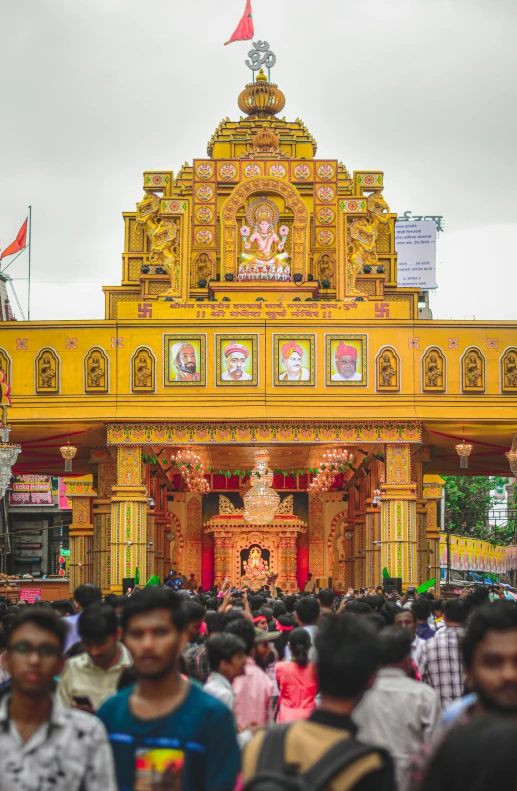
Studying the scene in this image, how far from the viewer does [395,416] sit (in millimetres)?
32594

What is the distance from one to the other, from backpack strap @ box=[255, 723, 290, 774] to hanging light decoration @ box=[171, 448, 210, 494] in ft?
97.4

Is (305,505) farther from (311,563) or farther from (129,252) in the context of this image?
(129,252)

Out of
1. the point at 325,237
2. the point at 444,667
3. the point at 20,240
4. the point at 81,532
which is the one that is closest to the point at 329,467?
the point at 325,237

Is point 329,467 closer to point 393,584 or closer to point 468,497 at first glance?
point 393,584

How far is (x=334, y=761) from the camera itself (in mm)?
4934

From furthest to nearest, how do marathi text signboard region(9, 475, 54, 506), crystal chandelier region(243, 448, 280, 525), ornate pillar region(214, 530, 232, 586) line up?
1. marathi text signboard region(9, 475, 54, 506)
2. ornate pillar region(214, 530, 232, 586)
3. crystal chandelier region(243, 448, 280, 525)

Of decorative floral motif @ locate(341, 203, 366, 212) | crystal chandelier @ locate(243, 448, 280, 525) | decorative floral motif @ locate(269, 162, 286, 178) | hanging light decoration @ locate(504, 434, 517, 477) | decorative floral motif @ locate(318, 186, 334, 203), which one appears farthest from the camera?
decorative floral motif @ locate(318, 186, 334, 203)

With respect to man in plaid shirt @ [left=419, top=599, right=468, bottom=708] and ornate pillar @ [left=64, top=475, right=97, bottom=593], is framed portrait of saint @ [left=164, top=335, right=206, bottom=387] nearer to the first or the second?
ornate pillar @ [left=64, top=475, right=97, bottom=593]

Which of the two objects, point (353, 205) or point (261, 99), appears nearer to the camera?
point (353, 205)

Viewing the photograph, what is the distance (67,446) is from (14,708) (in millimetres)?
29593

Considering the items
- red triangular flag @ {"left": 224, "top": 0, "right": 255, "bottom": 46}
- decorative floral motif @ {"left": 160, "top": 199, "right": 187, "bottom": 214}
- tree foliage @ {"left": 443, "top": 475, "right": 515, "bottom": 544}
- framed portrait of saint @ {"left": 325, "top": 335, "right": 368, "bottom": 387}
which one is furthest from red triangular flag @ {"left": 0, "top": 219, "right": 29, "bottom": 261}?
tree foliage @ {"left": 443, "top": 475, "right": 515, "bottom": 544}

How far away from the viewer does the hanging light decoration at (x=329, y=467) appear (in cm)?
3516

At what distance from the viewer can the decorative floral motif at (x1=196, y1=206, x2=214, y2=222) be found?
121 ft

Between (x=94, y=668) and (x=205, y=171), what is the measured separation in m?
29.6
